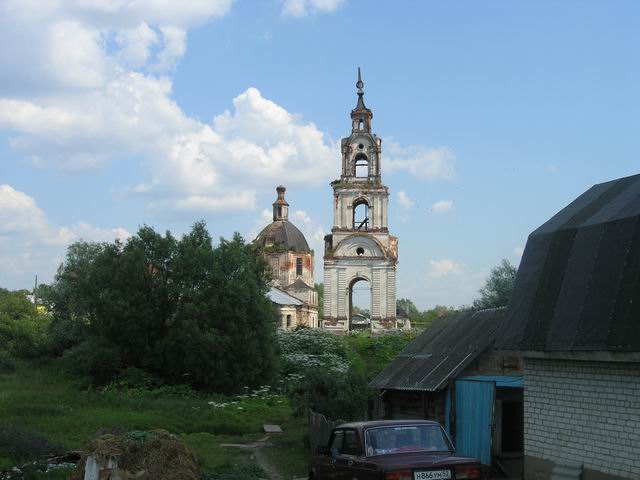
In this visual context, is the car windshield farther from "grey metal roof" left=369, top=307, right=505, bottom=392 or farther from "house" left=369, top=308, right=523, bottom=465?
"grey metal roof" left=369, top=307, right=505, bottom=392

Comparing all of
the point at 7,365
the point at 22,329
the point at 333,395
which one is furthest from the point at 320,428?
the point at 22,329

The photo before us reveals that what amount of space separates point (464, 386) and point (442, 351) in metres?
2.77

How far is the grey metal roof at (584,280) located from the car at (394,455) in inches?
106

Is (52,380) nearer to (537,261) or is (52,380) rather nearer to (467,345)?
(467,345)

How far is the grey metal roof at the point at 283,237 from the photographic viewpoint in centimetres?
7350

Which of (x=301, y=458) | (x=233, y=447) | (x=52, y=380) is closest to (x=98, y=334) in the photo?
Result: (x=52, y=380)

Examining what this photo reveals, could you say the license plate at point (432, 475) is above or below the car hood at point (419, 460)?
below

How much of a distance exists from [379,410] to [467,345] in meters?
4.48

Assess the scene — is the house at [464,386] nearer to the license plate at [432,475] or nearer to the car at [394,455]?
the car at [394,455]

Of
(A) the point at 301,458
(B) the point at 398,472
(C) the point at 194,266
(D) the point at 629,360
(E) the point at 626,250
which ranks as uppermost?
(C) the point at 194,266

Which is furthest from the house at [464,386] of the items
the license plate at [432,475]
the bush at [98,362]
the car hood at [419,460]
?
the bush at [98,362]

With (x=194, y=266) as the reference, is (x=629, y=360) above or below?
below

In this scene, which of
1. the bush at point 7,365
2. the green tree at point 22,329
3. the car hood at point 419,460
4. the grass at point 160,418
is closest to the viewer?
the car hood at point 419,460

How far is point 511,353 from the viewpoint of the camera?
12953 millimetres
